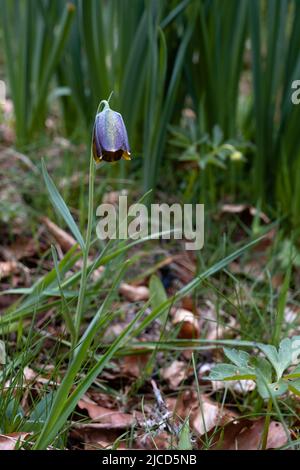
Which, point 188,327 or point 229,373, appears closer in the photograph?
point 229,373

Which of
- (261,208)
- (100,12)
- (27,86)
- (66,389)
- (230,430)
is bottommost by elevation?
(230,430)

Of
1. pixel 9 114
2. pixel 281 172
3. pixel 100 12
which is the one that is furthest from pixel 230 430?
pixel 9 114

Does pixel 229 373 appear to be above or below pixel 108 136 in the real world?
below

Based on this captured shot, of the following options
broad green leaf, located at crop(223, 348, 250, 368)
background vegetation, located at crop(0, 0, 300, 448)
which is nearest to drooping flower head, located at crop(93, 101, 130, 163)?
broad green leaf, located at crop(223, 348, 250, 368)

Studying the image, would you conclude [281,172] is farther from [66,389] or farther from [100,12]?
[66,389]

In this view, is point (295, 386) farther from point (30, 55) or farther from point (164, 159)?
point (30, 55)

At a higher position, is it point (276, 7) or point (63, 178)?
point (276, 7)

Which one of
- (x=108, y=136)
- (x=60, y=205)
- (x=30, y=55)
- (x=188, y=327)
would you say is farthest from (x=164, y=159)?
(x=108, y=136)
